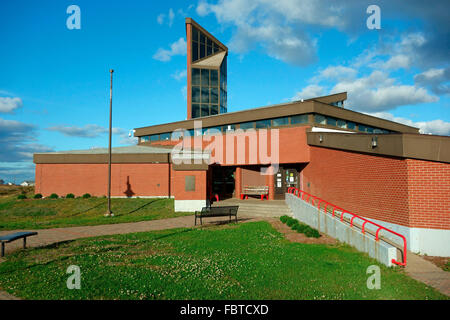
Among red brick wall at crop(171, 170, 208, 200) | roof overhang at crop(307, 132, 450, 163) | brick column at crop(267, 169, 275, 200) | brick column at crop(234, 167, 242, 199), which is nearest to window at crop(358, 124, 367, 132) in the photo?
brick column at crop(267, 169, 275, 200)

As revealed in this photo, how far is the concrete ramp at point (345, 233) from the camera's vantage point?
8.23m

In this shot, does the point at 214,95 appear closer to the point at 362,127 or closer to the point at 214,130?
the point at 214,130

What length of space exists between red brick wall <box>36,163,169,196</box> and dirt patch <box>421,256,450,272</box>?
21.7 meters

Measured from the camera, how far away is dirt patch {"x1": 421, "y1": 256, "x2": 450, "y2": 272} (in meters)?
8.28

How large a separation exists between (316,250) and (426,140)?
5411 millimetres

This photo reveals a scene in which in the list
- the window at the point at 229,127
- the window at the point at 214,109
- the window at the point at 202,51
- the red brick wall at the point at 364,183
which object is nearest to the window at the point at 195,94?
the window at the point at 214,109

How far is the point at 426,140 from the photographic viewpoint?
33.0 feet

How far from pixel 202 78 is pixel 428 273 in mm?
41120

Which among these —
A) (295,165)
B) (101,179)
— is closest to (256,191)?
(295,165)

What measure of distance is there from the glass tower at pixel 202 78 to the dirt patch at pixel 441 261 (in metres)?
37.3

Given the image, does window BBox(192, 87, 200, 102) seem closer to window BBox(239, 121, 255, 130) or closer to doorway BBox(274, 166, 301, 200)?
window BBox(239, 121, 255, 130)

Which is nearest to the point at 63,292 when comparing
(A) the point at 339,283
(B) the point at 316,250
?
(A) the point at 339,283

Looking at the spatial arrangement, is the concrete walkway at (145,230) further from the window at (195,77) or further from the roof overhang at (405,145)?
the window at (195,77)
